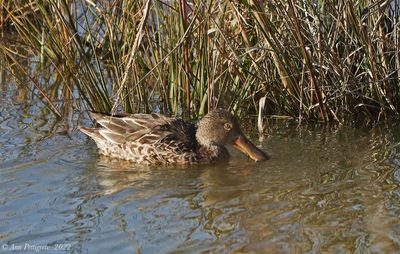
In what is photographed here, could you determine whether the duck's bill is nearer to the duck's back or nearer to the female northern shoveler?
the female northern shoveler

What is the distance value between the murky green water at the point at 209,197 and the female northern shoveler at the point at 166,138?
14 cm

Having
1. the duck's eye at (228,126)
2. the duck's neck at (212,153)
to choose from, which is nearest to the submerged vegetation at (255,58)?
the duck's eye at (228,126)

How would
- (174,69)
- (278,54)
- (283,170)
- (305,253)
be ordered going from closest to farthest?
(305,253), (283,170), (278,54), (174,69)

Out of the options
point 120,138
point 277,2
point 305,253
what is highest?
point 277,2

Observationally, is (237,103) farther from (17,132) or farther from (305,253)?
(305,253)

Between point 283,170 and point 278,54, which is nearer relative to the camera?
point 283,170

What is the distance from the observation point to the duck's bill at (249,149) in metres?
7.18

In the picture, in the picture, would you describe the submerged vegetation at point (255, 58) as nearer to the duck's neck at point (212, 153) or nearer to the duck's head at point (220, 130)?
the duck's head at point (220, 130)

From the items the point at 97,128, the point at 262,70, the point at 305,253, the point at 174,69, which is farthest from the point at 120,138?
the point at 305,253

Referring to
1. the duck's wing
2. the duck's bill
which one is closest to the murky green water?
the duck's bill

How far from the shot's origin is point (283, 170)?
682 cm

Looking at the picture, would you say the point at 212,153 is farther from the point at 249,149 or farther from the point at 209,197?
the point at 209,197

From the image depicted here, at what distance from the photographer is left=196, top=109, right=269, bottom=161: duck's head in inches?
295

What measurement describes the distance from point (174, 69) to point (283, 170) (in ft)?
5.27
